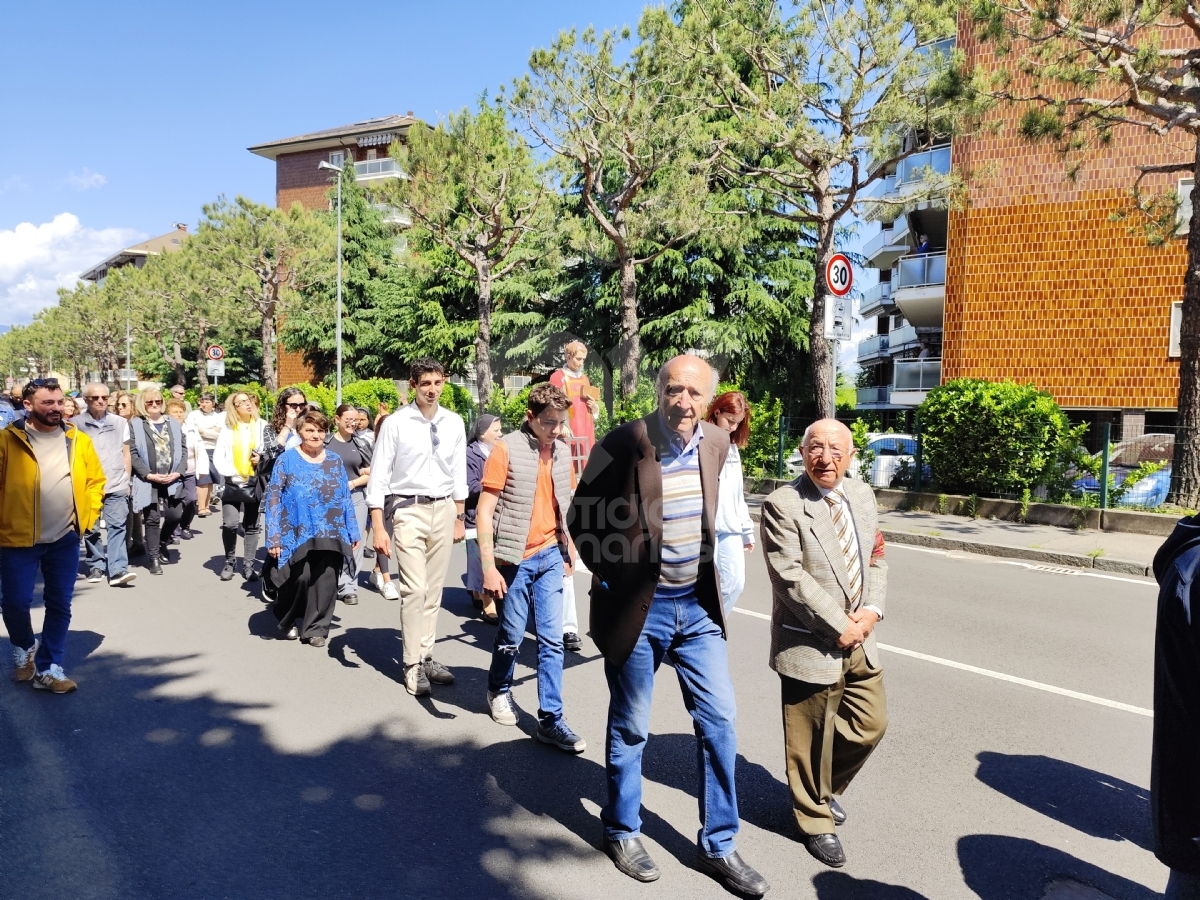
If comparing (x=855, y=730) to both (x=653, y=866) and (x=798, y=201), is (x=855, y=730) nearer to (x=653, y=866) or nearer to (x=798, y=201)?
(x=653, y=866)

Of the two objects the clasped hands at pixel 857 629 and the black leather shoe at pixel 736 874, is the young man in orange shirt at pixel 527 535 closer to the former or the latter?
the black leather shoe at pixel 736 874

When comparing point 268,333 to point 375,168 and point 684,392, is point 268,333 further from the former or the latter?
point 684,392

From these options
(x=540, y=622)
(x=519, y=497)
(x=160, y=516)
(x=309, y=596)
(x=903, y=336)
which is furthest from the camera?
(x=903, y=336)

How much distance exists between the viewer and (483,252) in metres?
27.7

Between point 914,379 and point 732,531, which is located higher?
point 914,379

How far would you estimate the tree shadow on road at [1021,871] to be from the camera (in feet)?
10.4

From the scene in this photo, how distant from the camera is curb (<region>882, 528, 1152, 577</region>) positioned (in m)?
9.68

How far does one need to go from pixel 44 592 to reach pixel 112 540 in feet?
10.4

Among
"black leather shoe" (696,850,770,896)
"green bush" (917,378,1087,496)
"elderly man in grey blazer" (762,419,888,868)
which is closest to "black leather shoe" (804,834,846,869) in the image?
"elderly man in grey blazer" (762,419,888,868)

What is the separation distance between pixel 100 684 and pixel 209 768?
66.6 inches

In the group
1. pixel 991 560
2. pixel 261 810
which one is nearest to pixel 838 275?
pixel 991 560

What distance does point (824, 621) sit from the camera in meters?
3.30

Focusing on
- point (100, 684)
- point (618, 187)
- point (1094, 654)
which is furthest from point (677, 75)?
point (100, 684)

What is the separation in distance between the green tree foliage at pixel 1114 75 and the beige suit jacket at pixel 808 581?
9867 mm
